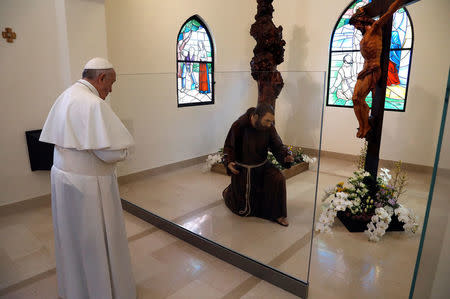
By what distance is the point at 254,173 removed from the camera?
11.1ft

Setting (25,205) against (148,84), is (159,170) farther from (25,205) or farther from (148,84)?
(25,205)

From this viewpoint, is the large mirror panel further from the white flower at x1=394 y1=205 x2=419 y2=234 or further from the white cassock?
the white flower at x1=394 y1=205 x2=419 y2=234

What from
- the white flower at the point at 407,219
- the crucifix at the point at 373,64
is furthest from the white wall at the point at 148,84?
the white flower at the point at 407,219

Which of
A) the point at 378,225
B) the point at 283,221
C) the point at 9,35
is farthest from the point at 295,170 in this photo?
the point at 9,35

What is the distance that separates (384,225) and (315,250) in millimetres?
847

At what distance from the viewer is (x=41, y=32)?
13.5ft

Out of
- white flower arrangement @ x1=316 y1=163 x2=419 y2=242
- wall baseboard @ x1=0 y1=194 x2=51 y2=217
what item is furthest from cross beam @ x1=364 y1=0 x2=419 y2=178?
wall baseboard @ x1=0 y1=194 x2=51 y2=217

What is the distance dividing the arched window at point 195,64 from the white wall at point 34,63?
4.04 feet

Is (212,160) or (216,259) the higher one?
(212,160)

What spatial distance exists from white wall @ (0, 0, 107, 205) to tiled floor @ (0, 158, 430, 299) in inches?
25.8

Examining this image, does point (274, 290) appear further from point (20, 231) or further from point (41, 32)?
point (41, 32)

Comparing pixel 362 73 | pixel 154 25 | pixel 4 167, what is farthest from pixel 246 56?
pixel 4 167

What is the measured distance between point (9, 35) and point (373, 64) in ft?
14.2

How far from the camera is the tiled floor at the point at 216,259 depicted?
276 centimetres
